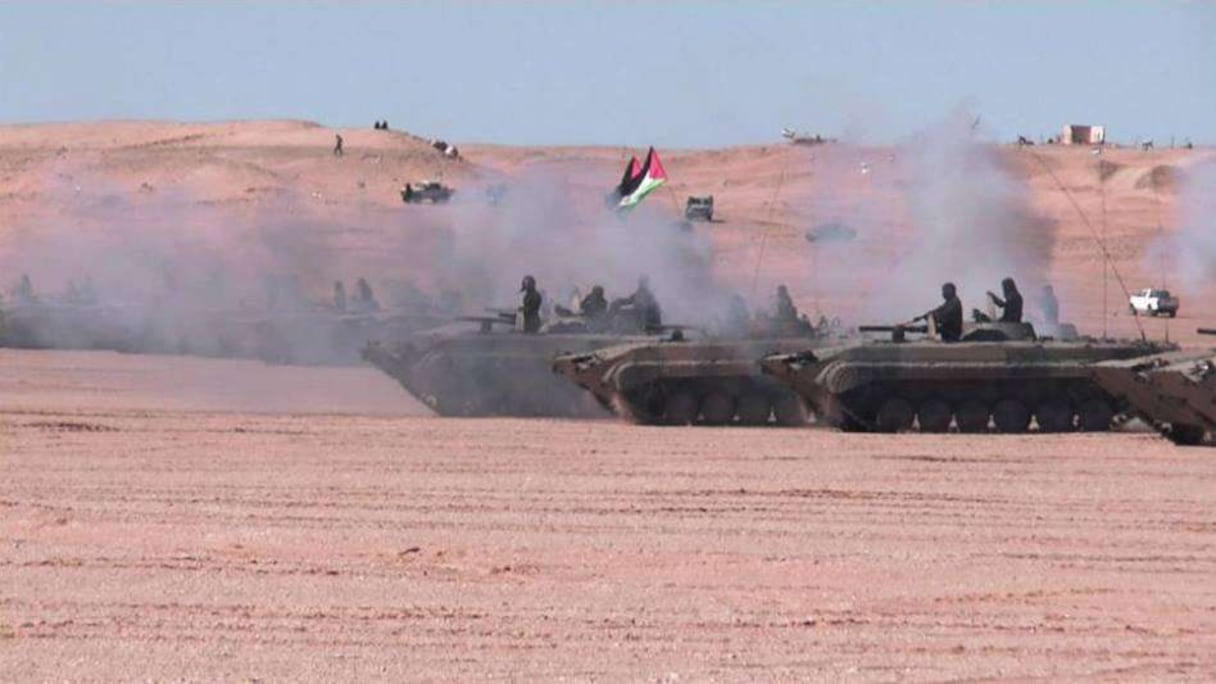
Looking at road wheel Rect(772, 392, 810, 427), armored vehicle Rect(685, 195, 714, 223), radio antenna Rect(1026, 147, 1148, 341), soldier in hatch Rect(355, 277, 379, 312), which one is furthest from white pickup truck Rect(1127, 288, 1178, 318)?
road wheel Rect(772, 392, 810, 427)

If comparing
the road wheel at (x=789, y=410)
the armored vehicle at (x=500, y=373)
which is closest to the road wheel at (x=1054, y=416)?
the road wheel at (x=789, y=410)

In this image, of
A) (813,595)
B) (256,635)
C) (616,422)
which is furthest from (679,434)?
→ (256,635)

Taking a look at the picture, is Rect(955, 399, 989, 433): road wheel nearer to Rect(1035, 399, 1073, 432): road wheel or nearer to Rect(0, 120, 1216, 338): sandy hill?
Rect(1035, 399, 1073, 432): road wheel

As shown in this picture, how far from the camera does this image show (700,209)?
7600 centimetres

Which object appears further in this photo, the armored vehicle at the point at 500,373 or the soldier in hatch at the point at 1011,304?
the armored vehicle at the point at 500,373

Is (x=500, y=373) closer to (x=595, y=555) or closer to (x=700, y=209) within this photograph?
(x=595, y=555)

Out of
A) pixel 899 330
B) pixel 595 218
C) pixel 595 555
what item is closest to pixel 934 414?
pixel 899 330

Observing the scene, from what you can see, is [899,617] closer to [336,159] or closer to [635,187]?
[635,187]

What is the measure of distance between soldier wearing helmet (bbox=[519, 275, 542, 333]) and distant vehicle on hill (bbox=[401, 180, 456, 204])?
140 feet

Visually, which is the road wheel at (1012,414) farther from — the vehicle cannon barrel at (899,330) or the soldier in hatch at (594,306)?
the soldier in hatch at (594,306)

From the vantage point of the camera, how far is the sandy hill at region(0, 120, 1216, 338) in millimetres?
40875

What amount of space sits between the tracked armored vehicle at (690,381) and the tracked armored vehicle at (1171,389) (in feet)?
12.3

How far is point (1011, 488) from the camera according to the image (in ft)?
72.3

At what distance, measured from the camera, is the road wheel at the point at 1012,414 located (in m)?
28.6
